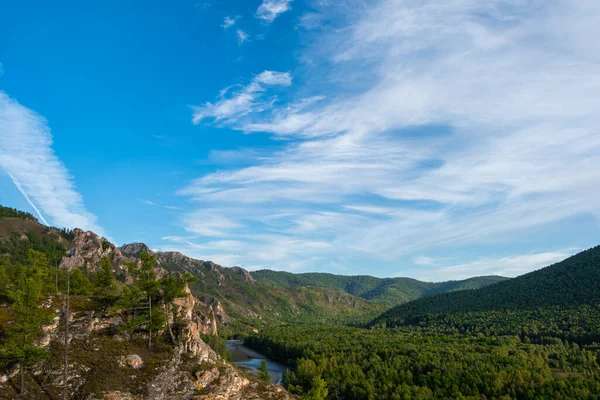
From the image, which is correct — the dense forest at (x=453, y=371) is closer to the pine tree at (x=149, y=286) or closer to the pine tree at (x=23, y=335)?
the pine tree at (x=149, y=286)

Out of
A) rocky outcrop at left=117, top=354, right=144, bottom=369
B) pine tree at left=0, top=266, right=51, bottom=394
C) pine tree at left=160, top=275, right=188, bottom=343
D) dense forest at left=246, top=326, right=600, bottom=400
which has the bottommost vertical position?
dense forest at left=246, top=326, right=600, bottom=400

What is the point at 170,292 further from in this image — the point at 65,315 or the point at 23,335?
the point at 23,335

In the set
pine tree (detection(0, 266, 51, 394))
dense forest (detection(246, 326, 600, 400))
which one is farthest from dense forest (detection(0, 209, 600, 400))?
dense forest (detection(246, 326, 600, 400))

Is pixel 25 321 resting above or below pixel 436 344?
above

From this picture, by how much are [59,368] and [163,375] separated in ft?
55.5

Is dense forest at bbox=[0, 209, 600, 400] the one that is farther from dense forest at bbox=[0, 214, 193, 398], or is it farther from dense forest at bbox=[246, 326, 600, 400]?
dense forest at bbox=[246, 326, 600, 400]

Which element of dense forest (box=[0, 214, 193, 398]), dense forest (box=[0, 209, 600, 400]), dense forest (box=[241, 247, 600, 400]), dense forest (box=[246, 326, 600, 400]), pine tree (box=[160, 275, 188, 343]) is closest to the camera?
dense forest (box=[0, 214, 193, 398])

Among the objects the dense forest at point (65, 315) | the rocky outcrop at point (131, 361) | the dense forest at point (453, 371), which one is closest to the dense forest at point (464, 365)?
the dense forest at point (453, 371)

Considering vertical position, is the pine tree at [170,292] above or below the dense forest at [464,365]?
above

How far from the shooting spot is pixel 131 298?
78.5 m

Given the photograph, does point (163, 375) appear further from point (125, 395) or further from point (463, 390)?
point (463, 390)

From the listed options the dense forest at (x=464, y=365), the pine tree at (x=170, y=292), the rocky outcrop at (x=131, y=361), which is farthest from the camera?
the dense forest at (x=464, y=365)

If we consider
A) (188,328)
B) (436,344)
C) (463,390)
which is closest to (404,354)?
(436,344)

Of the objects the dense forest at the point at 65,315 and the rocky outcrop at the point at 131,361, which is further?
the rocky outcrop at the point at 131,361
